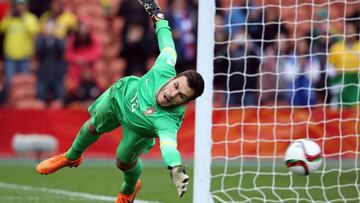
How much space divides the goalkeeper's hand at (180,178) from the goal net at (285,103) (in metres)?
3.66

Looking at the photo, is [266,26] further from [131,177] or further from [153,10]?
[131,177]

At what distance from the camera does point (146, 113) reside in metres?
8.23

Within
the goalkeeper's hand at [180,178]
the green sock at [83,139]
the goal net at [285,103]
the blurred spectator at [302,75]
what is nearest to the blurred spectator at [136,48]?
the goal net at [285,103]

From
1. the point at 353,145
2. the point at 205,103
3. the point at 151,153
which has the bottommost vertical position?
the point at 151,153

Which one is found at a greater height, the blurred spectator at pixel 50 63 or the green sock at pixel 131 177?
the green sock at pixel 131 177

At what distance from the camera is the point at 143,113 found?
830 centimetres

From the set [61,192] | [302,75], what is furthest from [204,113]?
[302,75]

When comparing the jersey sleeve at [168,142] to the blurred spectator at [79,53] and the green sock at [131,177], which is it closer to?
the green sock at [131,177]

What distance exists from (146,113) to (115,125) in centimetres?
95

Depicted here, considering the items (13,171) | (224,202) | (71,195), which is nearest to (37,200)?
(71,195)

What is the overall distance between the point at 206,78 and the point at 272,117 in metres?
6.84

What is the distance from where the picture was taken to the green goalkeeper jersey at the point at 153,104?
7.93 metres

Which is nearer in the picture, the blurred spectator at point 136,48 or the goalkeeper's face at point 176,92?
the goalkeeper's face at point 176,92

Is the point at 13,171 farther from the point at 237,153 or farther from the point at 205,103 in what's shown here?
the point at 205,103
